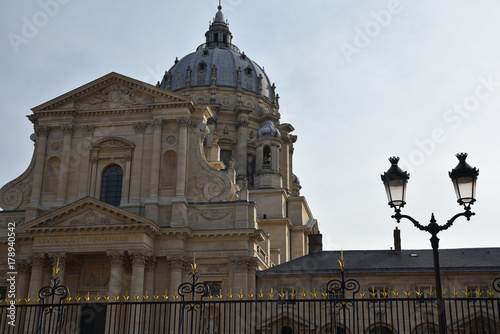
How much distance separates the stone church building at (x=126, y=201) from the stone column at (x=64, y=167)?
62mm

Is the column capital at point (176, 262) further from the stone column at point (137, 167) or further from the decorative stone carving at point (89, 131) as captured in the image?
the decorative stone carving at point (89, 131)

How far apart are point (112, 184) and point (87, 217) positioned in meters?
4.37

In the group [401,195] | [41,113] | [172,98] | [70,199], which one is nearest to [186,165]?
[172,98]

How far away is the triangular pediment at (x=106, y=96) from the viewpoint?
38.4 metres

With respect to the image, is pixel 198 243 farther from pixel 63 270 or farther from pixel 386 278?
pixel 386 278

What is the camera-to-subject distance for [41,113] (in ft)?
128

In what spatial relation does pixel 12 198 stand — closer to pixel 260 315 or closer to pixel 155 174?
pixel 155 174

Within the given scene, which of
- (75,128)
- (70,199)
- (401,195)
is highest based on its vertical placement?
(75,128)

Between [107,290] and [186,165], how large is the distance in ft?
28.2

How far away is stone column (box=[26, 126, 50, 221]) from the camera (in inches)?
1451

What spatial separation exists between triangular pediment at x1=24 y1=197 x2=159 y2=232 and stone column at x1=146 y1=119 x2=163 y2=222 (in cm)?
167

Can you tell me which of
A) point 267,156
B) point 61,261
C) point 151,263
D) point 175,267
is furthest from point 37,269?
point 267,156

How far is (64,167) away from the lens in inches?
1483

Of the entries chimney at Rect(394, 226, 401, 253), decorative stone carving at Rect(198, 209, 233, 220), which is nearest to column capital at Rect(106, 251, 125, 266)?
decorative stone carving at Rect(198, 209, 233, 220)
